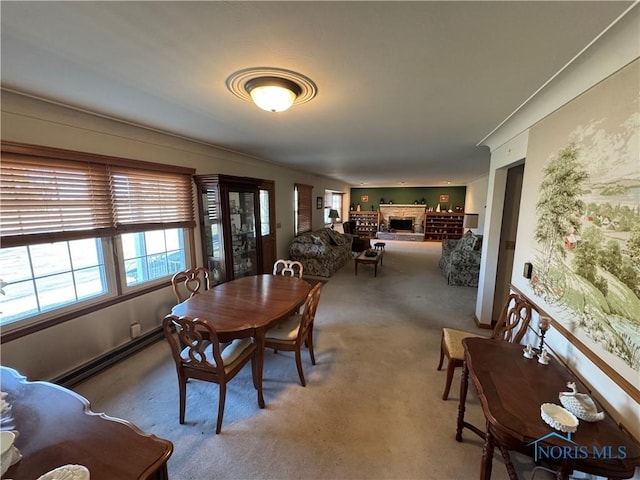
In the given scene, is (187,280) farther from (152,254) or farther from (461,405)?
(461,405)

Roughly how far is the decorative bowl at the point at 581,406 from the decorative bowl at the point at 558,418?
0.08 ft

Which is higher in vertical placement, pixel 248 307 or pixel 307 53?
pixel 307 53

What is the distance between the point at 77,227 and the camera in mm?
2162

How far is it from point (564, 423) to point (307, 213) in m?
6.06

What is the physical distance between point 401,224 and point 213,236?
8.94 metres

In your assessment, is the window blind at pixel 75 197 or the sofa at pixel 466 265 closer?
the window blind at pixel 75 197

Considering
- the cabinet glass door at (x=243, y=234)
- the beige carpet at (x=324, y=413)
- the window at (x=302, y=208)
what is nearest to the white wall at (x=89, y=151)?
the beige carpet at (x=324, y=413)

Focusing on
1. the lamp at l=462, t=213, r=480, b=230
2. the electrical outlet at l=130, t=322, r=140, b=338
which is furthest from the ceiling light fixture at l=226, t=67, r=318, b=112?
the lamp at l=462, t=213, r=480, b=230

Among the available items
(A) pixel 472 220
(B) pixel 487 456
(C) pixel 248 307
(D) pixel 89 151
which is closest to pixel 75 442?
(C) pixel 248 307

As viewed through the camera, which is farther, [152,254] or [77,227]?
[152,254]

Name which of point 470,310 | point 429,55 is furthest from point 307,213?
point 429,55

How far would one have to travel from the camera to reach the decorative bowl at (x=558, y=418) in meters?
0.98

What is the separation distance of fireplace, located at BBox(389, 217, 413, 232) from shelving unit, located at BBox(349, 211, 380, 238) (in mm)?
598

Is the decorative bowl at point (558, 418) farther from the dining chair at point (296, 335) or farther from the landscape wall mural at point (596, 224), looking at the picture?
the dining chair at point (296, 335)
